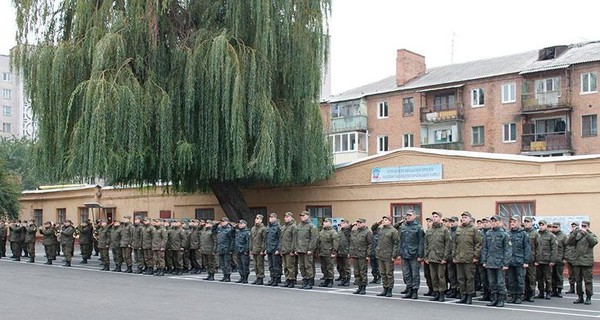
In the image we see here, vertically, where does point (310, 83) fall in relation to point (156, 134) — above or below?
above

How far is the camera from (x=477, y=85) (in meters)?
47.2

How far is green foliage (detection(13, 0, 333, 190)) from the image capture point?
72.4 feet

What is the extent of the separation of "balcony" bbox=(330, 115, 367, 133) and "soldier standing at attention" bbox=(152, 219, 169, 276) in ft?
105

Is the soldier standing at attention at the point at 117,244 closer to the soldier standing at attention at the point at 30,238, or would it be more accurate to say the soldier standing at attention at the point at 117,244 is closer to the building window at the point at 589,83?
the soldier standing at attention at the point at 30,238

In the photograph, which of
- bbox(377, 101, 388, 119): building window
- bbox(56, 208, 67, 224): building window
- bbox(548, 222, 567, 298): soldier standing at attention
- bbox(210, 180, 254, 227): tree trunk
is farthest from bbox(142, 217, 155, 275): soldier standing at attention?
bbox(377, 101, 388, 119): building window

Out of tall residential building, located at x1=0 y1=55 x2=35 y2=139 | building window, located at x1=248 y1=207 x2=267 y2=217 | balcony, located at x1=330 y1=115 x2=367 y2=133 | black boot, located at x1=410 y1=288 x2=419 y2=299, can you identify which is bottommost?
black boot, located at x1=410 y1=288 x2=419 y2=299

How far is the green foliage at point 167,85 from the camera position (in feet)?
72.4

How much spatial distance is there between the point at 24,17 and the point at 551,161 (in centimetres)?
1778

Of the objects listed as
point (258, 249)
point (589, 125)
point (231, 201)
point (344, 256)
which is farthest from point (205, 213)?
point (589, 125)

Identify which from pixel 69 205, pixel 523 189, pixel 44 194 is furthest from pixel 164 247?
pixel 44 194

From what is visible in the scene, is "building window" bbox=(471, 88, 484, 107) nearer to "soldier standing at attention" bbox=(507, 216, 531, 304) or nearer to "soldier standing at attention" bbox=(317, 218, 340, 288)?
"soldier standing at attention" bbox=(317, 218, 340, 288)

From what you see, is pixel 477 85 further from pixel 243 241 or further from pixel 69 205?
pixel 243 241

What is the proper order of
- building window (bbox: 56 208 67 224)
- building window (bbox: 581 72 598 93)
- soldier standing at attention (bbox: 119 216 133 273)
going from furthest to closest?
1. building window (bbox: 581 72 598 93)
2. building window (bbox: 56 208 67 224)
3. soldier standing at attention (bbox: 119 216 133 273)

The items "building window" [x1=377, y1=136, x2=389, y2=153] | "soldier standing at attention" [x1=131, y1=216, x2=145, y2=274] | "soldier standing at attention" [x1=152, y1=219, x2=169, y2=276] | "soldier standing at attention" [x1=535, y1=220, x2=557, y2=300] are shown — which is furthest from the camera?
"building window" [x1=377, y1=136, x2=389, y2=153]
